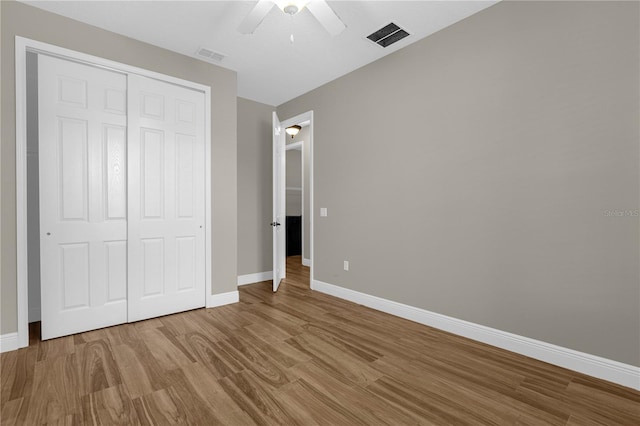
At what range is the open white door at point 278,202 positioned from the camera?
161 inches

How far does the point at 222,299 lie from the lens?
3545 millimetres

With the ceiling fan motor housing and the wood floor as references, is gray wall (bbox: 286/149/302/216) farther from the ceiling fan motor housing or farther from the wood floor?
the ceiling fan motor housing

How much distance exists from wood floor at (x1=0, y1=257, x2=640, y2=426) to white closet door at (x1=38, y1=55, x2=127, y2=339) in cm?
31

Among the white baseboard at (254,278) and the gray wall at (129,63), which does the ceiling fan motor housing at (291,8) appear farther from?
the white baseboard at (254,278)

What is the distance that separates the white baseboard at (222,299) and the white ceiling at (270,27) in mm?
2740

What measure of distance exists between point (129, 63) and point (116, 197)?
1.34 meters

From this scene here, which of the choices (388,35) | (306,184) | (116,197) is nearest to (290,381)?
(116,197)

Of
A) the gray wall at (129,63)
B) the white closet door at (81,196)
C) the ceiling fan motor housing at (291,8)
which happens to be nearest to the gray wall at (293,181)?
the gray wall at (129,63)

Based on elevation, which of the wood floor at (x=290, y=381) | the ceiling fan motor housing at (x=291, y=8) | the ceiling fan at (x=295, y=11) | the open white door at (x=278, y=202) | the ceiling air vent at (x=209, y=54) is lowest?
the wood floor at (x=290, y=381)

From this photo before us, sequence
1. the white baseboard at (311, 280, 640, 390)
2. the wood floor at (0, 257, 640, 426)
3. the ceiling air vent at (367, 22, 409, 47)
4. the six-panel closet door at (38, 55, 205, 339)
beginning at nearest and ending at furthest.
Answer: the wood floor at (0, 257, 640, 426) → the white baseboard at (311, 280, 640, 390) → the six-panel closet door at (38, 55, 205, 339) → the ceiling air vent at (367, 22, 409, 47)

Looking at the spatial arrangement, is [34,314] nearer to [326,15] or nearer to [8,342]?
[8,342]

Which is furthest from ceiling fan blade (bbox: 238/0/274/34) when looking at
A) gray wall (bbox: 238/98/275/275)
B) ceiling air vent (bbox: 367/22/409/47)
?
gray wall (bbox: 238/98/275/275)

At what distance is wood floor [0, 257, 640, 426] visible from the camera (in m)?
1.66

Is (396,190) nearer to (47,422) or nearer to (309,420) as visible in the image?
(309,420)
